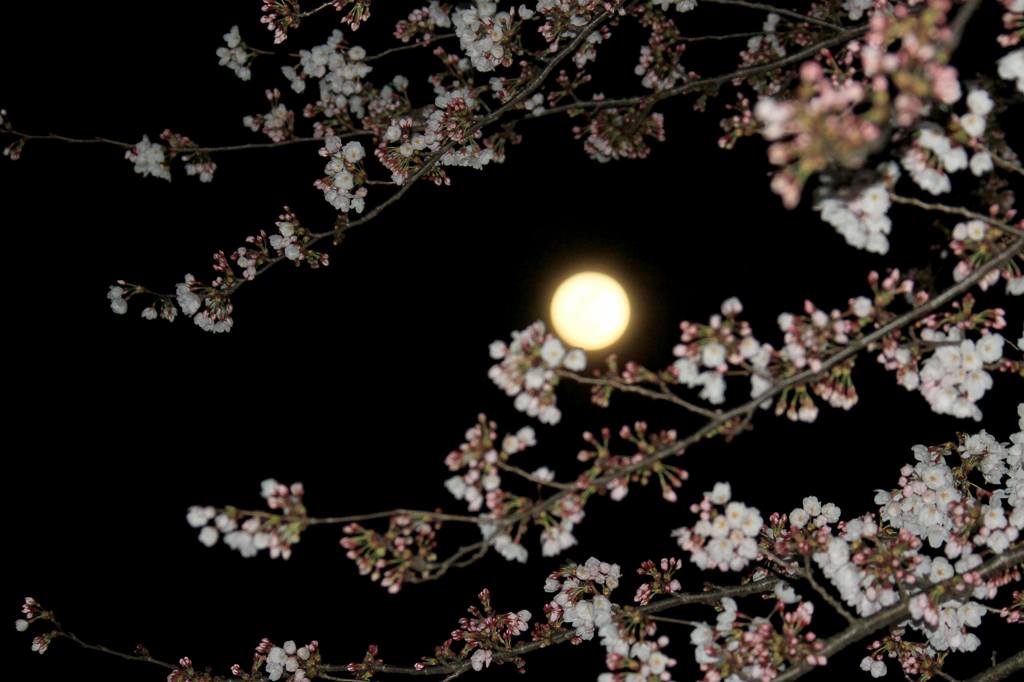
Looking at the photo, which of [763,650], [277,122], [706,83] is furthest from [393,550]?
[277,122]

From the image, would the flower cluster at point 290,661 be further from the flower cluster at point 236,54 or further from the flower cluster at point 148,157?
the flower cluster at point 236,54

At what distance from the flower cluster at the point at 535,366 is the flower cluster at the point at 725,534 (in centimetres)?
99

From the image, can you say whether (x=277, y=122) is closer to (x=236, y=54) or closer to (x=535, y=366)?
(x=236, y=54)

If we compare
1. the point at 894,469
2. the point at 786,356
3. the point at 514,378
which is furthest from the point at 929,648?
the point at 894,469

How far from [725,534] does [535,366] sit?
129cm

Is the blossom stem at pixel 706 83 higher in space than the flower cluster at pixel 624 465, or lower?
higher

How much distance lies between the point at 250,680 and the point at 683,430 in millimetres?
5038

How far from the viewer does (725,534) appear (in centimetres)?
323

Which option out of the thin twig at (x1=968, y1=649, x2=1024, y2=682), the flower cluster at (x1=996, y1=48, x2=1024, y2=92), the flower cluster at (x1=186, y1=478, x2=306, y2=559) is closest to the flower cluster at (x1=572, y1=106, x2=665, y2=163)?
the flower cluster at (x1=996, y1=48, x2=1024, y2=92)

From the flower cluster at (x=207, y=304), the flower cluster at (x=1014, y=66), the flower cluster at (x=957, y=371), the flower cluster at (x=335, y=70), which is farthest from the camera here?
the flower cluster at (x=335, y=70)

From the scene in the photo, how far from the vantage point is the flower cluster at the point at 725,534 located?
3.19 meters

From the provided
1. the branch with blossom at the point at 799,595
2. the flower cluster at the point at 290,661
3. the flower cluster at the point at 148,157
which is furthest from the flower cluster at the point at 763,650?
the flower cluster at the point at 148,157

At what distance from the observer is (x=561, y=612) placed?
4.28 metres

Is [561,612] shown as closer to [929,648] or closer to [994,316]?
[929,648]
